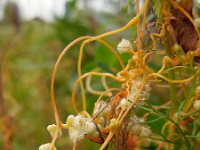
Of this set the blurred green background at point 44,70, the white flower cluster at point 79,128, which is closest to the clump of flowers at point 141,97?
the white flower cluster at point 79,128

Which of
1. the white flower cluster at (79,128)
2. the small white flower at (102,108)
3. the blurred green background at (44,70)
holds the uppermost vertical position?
the blurred green background at (44,70)

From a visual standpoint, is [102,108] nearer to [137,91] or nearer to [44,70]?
[137,91]

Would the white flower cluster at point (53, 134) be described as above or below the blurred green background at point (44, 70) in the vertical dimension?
below

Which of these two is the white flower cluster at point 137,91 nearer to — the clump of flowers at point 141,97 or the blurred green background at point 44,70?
the clump of flowers at point 141,97

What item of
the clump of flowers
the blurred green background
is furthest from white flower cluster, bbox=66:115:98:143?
the blurred green background

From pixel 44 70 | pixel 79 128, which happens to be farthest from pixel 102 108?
pixel 44 70

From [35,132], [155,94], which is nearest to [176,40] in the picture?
[155,94]

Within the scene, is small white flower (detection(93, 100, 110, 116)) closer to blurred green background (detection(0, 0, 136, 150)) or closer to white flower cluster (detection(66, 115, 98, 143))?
white flower cluster (detection(66, 115, 98, 143))

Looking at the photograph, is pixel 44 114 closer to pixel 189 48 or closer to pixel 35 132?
pixel 35 132
